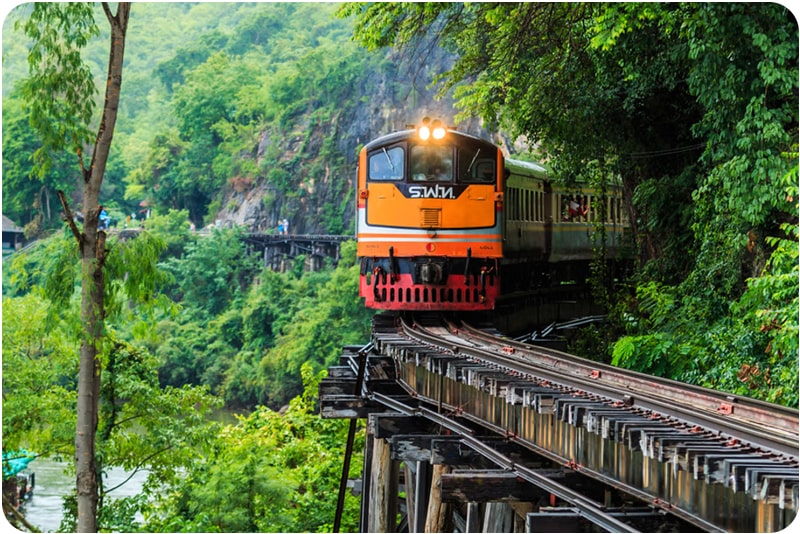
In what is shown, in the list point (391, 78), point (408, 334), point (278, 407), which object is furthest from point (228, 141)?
point (408, 334)

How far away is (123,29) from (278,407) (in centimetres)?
3452

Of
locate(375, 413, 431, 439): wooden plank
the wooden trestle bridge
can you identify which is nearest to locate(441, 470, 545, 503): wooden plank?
the wooden trestle bridge

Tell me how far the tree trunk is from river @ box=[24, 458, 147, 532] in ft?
48.6

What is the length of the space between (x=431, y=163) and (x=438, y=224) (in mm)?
775

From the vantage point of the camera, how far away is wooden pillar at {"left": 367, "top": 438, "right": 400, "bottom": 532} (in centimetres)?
1110

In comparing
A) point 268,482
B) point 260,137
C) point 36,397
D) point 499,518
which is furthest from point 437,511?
point 260,137

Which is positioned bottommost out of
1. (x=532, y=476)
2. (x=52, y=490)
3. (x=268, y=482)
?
(x=52, y=490)

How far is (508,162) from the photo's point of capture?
52.1ft

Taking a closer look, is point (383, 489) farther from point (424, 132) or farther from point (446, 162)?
point (424, 132)

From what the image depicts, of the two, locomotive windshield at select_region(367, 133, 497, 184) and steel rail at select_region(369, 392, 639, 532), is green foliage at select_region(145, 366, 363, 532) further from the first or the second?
steel rail at select_region(369, 392, 639, 532)

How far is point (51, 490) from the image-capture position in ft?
89.7

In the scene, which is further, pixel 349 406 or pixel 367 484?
pixel 367 484

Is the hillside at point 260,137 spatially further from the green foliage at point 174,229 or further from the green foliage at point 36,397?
the green foliage at point 36,397

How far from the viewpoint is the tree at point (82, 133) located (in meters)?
8.53
